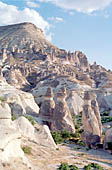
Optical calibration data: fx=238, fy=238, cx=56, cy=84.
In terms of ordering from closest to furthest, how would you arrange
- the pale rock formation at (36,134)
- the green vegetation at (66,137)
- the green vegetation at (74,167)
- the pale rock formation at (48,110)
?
the green vegetation at (74,167) < the pale rock formation at (36,134) < the green vegetation at (66,137) < the pale rock formation at (48,110)

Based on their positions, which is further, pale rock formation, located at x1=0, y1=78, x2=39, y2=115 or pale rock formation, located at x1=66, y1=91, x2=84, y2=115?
pale rock formation, located at x1=66, y1=91, x2=84, y2=115

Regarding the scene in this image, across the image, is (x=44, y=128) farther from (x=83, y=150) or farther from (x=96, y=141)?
(x=96, y=141)

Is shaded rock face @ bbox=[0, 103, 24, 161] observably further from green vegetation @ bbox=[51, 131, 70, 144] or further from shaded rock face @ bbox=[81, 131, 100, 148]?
shaded rock face @ bbox=[81, 131, 100, 148]

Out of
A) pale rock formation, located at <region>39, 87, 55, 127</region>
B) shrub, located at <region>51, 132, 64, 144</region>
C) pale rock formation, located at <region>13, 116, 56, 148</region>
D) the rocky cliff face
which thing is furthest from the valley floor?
pale rock formation, located at <region>39, 87, 55, 127</region>

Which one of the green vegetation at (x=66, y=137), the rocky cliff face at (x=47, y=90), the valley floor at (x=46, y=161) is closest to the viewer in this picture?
the valley floor at (x=46, y=161)

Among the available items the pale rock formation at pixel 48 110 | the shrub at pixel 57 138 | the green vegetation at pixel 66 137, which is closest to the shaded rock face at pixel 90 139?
the green vegetation at pixel 66 137

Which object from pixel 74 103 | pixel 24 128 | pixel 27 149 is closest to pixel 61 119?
pixel 24 128

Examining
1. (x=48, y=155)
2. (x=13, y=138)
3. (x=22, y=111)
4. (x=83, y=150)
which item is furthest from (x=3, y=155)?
(x=22, y=111)

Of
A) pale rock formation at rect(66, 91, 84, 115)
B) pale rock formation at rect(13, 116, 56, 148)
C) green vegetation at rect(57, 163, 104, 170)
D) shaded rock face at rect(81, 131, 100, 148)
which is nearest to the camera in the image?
green vegetation at rect(57, 163, 104, 170)

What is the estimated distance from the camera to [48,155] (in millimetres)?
13883

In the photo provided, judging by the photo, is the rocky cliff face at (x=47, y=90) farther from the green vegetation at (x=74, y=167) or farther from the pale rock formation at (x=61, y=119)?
the green vegetation at (x=74, y=167)

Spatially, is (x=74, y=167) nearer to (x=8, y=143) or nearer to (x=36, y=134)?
(x=8, y=143)

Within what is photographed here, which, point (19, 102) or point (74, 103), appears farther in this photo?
point (74, 103)

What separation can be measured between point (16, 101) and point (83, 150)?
11.9 m
